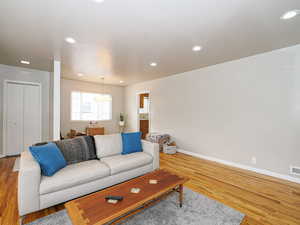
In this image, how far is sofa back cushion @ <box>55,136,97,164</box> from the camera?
230 centimetres

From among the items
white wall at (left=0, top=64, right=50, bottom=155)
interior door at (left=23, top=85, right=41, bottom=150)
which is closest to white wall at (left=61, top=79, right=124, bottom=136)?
white wall at (left=0, top=64, right=50, bottom=155)

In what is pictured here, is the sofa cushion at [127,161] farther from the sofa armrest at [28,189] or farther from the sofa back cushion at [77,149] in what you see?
the sofa armrest at [28,189]

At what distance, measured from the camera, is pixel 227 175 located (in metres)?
2.84

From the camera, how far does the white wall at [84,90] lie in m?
5.34

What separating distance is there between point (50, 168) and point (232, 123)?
373 centimetres

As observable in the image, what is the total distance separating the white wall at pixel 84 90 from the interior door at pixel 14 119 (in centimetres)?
131

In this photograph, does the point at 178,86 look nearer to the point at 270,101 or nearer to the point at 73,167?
the point at 270,101

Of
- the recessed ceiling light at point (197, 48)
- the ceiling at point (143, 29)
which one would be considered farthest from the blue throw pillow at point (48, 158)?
the recessed ceiling light at point (197, 48)

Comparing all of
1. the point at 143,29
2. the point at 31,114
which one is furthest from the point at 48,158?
the point at 31,114

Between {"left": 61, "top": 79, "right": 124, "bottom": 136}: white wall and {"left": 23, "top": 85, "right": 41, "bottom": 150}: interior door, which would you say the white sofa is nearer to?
{"left": 23, "top": 85, "right": 41, "bottom": 150}: interior door

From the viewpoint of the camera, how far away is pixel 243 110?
3.18m

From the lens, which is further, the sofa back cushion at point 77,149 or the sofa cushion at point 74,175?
the sofa back cushion at point 77,149

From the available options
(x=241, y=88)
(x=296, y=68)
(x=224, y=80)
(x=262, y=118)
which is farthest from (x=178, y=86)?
(x=296, y=68)

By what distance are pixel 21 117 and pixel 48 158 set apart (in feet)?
10.9
